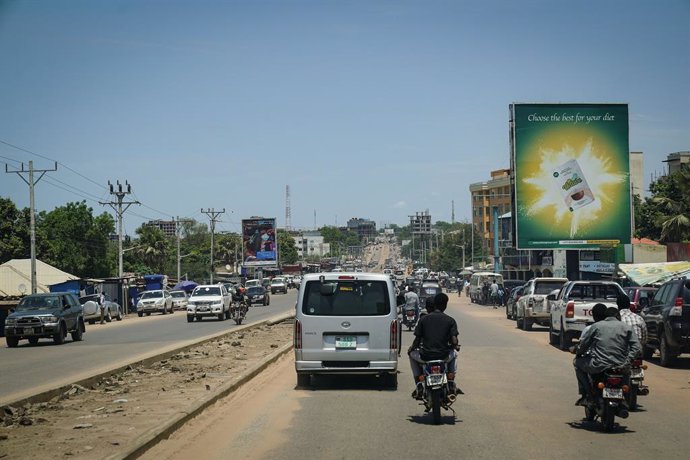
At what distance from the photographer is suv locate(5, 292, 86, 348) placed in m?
30.1

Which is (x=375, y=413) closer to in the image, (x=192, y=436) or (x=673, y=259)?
(x=192, y=436)

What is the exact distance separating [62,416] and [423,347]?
17.6 feet

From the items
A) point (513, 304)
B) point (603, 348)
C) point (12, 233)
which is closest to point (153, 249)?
point (12, 233)

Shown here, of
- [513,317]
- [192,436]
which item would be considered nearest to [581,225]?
[513,317]

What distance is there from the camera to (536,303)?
33.3m

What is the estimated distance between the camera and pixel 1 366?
22.3 m

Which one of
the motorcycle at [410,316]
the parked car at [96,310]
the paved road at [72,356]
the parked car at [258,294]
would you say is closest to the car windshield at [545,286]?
the motorcycle at [410,316]

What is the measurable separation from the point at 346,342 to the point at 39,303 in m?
19.4

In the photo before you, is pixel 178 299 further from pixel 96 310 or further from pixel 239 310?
pixel 239 310

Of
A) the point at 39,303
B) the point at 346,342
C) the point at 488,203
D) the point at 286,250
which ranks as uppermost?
the point at 488,203

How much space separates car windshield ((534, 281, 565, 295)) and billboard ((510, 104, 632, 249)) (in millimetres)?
12090

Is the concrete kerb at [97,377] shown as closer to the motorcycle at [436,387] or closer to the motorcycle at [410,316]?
the motorcycle at [436,387]

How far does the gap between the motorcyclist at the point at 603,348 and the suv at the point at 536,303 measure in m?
21.5

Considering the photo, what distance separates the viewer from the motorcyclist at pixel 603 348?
35.7ft
